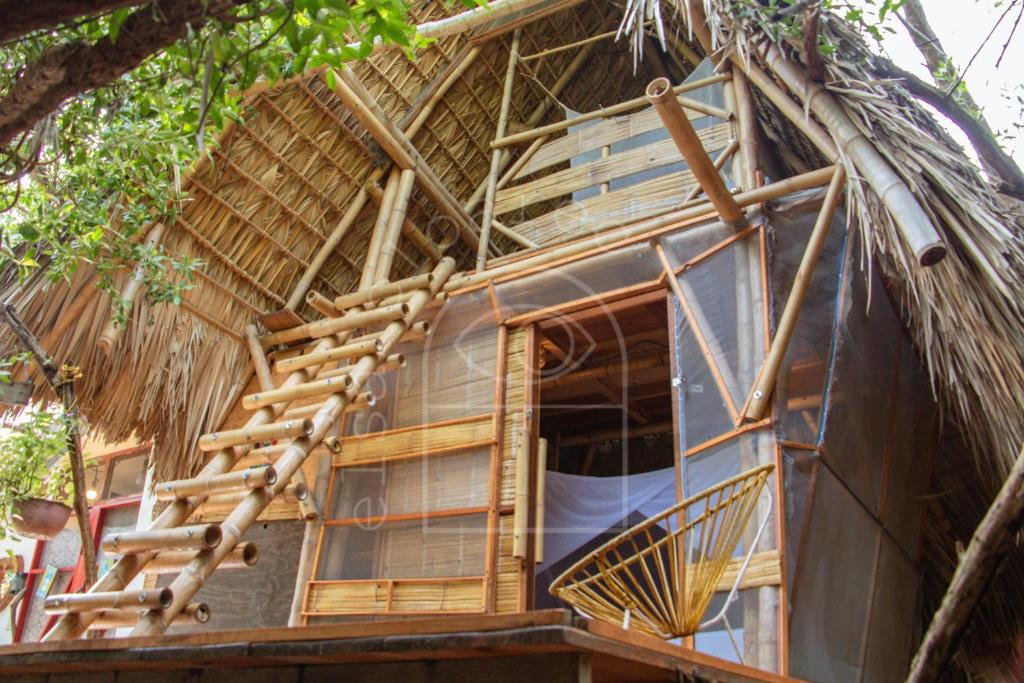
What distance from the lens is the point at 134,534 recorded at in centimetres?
302

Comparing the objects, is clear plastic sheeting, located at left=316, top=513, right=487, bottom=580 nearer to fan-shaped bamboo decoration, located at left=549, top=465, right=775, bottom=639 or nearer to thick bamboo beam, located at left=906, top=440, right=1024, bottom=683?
fan-shaped bamboo decoration, located at left=549, top=465, right=775, bottom=639

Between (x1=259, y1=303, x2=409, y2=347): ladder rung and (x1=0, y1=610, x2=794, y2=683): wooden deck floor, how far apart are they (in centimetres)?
233

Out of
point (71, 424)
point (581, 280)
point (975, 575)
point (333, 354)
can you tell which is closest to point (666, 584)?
point (975, 575)

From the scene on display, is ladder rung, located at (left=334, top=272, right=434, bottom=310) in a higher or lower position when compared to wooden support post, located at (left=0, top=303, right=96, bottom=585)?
Result: higher

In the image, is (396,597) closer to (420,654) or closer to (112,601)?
(112,601)

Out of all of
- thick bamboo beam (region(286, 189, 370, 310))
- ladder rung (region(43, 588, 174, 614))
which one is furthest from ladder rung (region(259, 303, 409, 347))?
ladder rung (region(43, 588, 174, 614))

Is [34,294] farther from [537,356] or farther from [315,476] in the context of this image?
[537,356]

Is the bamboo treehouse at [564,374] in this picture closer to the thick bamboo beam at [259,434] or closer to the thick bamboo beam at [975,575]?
the thick bamboo beam at [259,434]

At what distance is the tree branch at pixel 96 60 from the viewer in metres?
1.38

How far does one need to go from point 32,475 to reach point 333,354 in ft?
5.07

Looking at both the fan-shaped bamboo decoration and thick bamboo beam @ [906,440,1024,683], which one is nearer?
thick bamboo beam @ [906,440,1024,683]

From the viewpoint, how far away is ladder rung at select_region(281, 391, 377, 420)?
392 centimetres

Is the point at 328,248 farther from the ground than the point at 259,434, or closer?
farther from the ground

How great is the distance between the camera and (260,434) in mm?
3531
